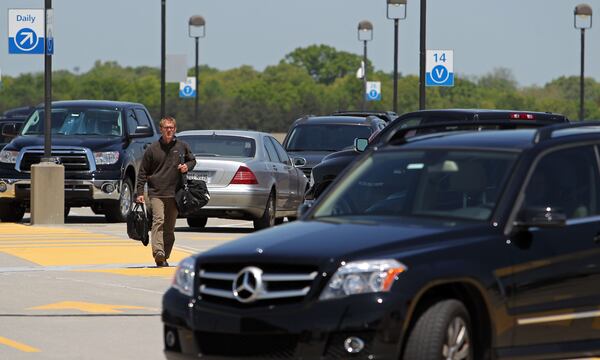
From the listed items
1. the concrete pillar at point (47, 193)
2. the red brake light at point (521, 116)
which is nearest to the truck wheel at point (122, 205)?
the concrete pillar at point (47, 193)

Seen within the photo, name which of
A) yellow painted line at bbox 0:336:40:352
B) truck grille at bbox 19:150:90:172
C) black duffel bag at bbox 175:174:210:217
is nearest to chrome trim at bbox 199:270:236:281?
yellow painted line at bbox 0:336:40:352

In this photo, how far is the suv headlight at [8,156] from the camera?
26578 mm

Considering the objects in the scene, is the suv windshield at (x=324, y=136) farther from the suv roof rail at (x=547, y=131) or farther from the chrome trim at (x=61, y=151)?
the suv roof rail at (x=547, y=131)

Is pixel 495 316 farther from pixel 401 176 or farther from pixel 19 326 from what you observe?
pixel 19 326

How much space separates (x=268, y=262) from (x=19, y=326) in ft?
15.5

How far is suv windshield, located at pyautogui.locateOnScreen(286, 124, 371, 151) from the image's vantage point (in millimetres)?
29250

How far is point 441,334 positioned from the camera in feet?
28.2

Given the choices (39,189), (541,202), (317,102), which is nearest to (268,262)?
(541,202)

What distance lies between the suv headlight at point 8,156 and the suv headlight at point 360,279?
18.6 m

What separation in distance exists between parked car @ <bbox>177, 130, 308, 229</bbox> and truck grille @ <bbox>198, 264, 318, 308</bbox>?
15.0 meters

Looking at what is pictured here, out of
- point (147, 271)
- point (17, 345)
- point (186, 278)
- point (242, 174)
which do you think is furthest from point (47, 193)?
point (186, 278)

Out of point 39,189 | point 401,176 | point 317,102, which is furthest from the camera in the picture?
point 317,102

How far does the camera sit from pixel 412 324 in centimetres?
864

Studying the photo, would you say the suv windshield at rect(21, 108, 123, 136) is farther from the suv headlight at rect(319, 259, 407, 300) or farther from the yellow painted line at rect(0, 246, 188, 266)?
the suv headlight at rect(319, 259, 407, 300)
